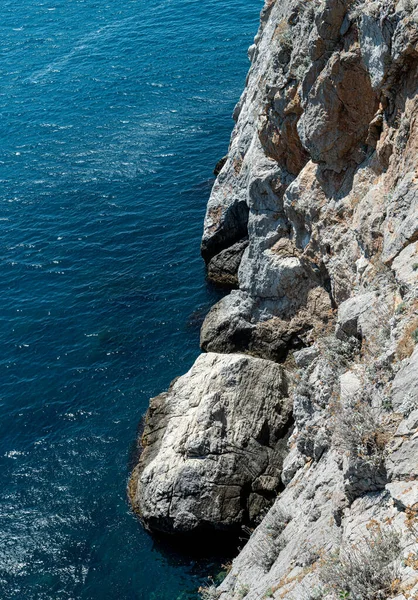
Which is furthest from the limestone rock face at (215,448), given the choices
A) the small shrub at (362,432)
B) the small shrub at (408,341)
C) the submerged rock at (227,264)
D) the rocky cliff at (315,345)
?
the small shrub at (408,341)

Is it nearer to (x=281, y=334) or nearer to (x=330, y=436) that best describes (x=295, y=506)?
(x=330, y=436)

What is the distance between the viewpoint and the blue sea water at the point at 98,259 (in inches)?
1206

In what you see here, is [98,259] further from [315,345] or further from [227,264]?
[315,345]

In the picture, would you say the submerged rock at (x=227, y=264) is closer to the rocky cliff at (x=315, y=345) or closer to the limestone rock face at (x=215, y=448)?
the rocky cliff at (x=315, y=345)

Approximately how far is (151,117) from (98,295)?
27334 millimetres

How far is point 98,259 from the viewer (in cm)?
4866

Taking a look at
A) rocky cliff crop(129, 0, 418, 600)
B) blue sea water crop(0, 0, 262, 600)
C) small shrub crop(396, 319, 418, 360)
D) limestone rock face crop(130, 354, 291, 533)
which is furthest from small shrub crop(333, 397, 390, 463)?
blue sea water crop(0, 0, 262, 600)

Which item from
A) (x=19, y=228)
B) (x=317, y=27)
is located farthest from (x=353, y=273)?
(x=19, y=228)

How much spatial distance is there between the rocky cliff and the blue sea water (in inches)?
106

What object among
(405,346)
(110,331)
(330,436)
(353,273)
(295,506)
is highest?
(405,346)

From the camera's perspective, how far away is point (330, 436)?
65.8ft

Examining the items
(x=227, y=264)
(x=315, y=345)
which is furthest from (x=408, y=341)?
(x=227, y=264)

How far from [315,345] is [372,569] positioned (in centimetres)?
1333

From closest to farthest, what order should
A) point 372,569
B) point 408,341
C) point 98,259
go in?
point 372,569 < point 408,341 < point 98,259
